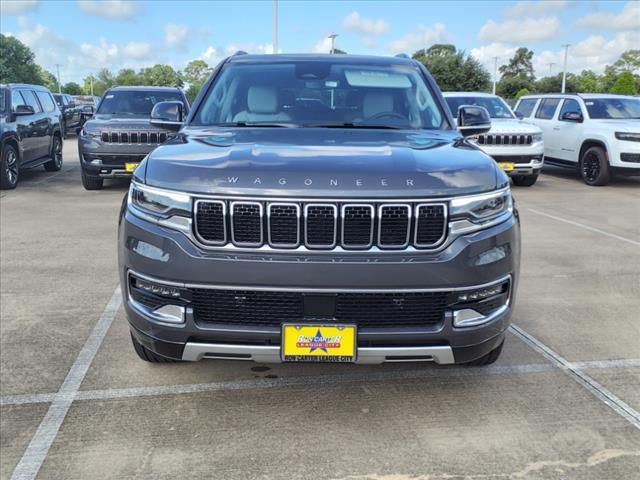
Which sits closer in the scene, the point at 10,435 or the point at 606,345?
the point at 10,435

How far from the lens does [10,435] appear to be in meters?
3.02

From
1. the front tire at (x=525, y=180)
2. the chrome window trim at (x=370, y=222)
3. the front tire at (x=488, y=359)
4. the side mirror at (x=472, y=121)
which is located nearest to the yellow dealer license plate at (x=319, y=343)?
the chrome window trim at (x=370, y=222)

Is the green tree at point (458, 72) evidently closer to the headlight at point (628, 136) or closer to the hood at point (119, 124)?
the headlight at point (628, 136)

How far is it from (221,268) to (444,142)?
1545 mm

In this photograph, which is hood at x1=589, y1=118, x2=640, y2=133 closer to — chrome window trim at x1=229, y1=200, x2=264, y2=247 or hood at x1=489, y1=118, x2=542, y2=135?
hood at x1=489, y1=118, x2=542, y2=135

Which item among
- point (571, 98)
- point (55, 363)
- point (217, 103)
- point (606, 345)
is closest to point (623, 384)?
point (606, 345)

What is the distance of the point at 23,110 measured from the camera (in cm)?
1127

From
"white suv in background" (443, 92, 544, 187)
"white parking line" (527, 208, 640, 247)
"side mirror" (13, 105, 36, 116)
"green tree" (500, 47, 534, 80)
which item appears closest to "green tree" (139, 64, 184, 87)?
"green tree" (500, 47, 534, 80)

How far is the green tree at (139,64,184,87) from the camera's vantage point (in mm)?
109125

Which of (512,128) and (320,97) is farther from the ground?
(320,97)

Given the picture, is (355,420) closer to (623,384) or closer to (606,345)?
(623,384)

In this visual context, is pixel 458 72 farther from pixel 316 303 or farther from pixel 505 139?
pixel 316 303

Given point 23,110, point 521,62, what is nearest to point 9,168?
point 23,110

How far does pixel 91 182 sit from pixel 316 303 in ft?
31.3
